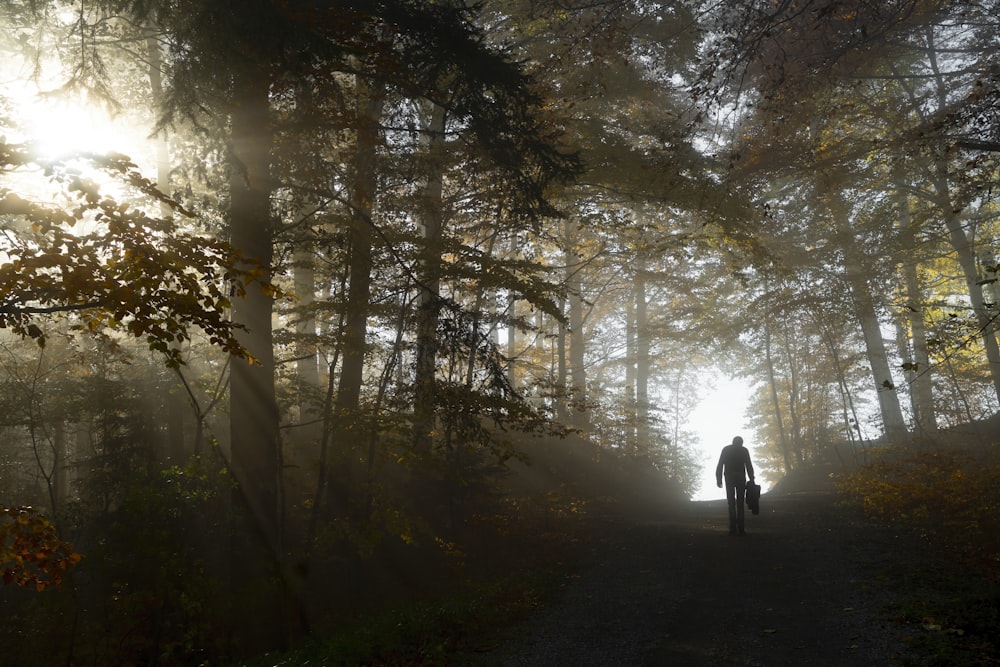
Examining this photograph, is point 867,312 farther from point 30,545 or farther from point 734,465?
point 30,545

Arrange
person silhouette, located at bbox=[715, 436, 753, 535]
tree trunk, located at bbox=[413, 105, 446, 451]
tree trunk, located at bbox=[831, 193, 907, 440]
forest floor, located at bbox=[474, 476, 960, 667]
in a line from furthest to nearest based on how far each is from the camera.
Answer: tree trunk, located at bbox=[831, 193, 907, 440] < person silhouette, located at bbox=[715, 436, 753, 535] < tree trunk, located at bbox=[413, 105, 446, 451] < forest floor, located at bbox=[474, 476, 960, 667]

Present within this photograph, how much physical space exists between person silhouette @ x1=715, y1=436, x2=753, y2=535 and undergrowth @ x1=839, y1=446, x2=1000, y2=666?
8.42ft

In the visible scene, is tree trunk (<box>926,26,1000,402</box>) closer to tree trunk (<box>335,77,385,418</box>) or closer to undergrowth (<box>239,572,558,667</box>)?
tree trunk (<box>335,77,385,418</box>)

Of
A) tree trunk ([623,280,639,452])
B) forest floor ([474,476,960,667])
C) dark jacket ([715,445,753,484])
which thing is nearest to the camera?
forest floor ([474,476,960,667])

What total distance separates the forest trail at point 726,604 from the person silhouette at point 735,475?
1.13 feet

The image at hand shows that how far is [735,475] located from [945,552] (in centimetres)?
357

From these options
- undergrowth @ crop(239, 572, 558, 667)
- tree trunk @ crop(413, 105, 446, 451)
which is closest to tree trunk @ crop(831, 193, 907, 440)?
tree trunk @ crop(413, 105, 446, 451)

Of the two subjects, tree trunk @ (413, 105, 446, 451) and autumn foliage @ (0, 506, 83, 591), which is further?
tree trunk @ (413, 105, 446, 451)

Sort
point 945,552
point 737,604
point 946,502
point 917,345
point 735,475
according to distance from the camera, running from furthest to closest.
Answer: point 917,345 → point 735,475 → point 946,502 → point 945,552 → point 737,604

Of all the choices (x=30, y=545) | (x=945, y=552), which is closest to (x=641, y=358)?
(x=945, y=552)

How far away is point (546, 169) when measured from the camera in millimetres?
9055

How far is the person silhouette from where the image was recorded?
11.9 metres

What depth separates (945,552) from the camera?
9.14 m

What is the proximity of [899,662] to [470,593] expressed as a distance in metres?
5.60
